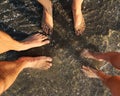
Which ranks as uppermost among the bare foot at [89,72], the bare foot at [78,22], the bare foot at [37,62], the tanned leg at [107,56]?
the bare foot at [78,22]

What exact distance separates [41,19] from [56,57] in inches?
12.8

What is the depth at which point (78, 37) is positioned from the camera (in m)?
2.63

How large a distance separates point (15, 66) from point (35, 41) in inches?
10.2

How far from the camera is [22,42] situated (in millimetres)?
2457

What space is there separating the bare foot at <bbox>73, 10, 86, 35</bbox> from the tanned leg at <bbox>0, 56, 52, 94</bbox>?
1.04ft

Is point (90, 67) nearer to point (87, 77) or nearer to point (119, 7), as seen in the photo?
point (87, 77)

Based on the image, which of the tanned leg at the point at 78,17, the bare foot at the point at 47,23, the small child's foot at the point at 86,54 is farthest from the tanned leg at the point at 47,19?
the small child's foot at the point at 86,54

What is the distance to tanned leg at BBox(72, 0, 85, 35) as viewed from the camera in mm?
2465

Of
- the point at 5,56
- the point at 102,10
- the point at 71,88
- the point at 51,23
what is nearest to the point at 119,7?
the point at 102,10

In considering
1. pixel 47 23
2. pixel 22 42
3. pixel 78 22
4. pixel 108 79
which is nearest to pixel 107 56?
pixel 108 79

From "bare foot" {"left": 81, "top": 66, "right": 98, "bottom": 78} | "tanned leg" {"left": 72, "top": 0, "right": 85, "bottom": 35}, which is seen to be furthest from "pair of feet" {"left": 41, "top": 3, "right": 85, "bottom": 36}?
"bare foot" {"left": 81, "top": 66, "right": 98, "bottom": 78}

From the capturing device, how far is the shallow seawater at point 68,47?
8.53 ft

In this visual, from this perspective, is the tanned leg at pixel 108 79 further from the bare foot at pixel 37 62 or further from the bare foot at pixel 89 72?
the bare foot at pixel 37 62

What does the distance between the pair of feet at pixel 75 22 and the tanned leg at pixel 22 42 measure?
7 centimetres
